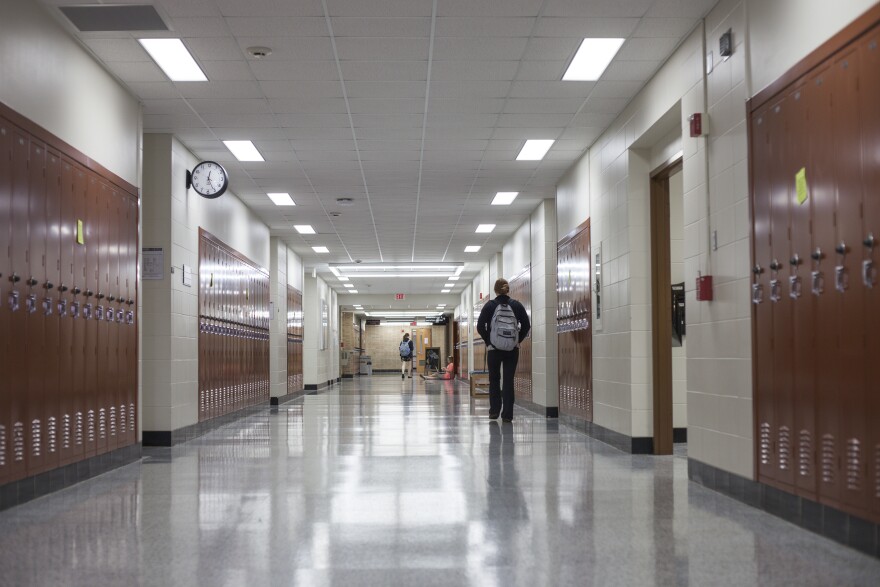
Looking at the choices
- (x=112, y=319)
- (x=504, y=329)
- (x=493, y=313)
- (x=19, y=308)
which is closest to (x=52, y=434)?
(x=19, y=308)

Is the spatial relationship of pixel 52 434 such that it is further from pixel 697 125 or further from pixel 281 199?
pixel 281 199

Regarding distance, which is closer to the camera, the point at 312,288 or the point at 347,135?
the point at 347,135

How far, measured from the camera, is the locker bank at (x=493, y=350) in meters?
3.53

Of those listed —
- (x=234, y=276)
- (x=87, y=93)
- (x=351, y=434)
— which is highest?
(x=87, y=93)

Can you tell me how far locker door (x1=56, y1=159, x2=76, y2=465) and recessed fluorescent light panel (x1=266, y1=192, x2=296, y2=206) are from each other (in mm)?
5973

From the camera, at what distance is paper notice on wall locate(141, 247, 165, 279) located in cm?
825

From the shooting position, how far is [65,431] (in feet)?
18.3

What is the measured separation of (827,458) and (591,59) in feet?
12.5

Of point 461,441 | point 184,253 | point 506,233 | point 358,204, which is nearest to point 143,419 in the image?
point 184,253

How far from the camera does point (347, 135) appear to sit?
8609 mm

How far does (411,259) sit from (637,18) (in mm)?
14215

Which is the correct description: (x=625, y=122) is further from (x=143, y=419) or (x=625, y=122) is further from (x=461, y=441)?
(x=143, y=419)

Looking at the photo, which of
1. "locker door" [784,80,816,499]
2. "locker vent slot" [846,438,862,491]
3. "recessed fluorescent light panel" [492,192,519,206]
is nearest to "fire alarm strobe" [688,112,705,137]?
"locker door" [784,80,816,499]

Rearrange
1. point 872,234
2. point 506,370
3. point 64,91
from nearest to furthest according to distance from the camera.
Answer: point 872,234 → point 64,91 → point 506,370
